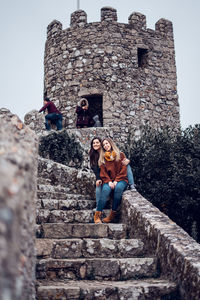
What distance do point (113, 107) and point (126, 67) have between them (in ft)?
5.10

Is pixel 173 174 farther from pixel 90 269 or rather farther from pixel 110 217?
pixel 90 269

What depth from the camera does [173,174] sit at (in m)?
7.18

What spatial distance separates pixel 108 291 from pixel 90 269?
0.46m

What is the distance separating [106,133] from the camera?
10.0 metres

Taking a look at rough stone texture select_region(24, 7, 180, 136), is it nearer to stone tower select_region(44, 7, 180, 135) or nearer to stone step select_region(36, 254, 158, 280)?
stone tower select_region(44, 7, 180, 135)

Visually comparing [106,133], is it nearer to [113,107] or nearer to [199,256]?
[113,107]

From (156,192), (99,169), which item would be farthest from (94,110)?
(99,169)

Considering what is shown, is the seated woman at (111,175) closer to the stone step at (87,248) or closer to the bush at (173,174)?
the stone step at (87,248)

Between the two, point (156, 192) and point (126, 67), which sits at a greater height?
point (126, 67)

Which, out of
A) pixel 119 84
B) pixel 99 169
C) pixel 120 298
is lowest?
pixel 120 298

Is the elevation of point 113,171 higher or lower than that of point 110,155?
lower

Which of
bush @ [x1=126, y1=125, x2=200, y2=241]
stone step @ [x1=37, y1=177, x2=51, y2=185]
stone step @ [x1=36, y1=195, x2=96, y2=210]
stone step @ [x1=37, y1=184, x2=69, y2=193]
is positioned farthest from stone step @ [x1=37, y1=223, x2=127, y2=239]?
bush @ [x1=126, y1=125, x2=200, y2=241]

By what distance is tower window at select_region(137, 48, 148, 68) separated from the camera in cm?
1232

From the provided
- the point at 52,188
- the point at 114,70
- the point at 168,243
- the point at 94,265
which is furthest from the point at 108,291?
the point at 114,70
